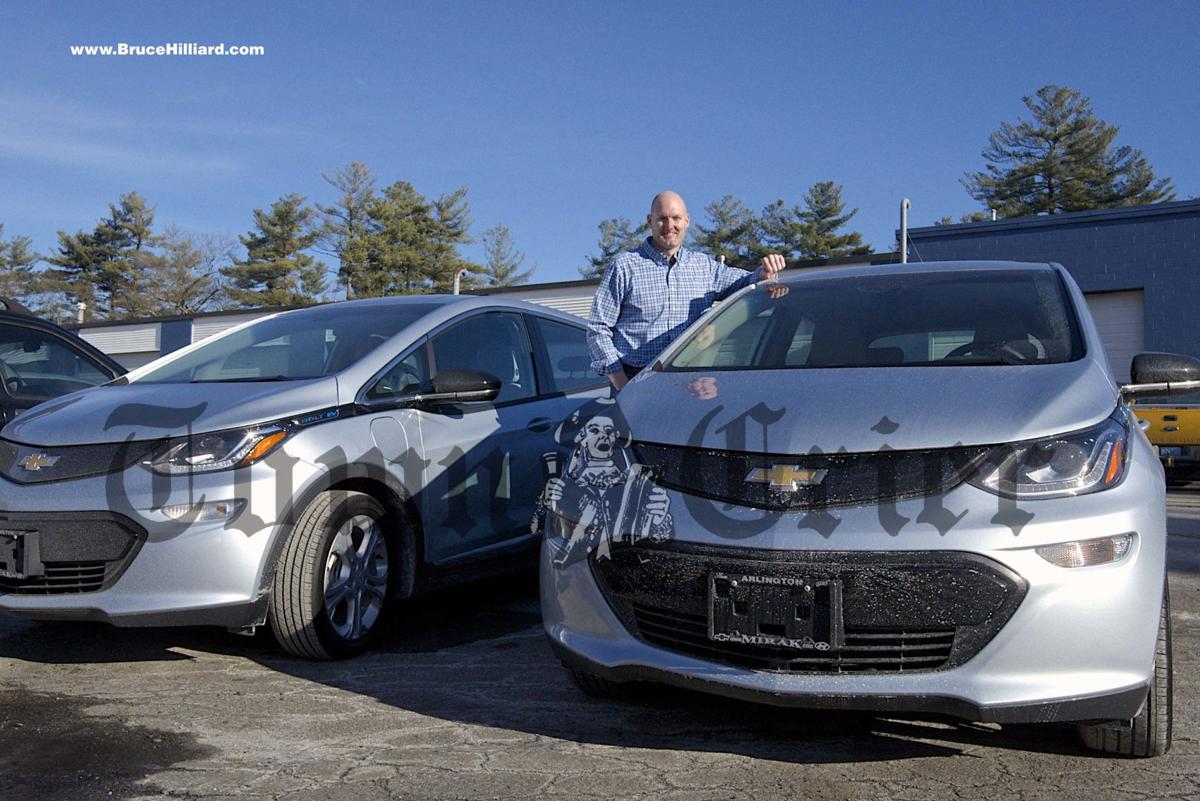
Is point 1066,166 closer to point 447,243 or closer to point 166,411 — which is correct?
point 447,243

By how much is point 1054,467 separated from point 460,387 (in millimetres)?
2479

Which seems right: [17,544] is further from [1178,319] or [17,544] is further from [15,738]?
[1178,319]

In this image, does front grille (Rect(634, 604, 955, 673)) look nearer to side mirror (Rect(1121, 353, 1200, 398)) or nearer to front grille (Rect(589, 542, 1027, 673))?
front grille (Rect(589, 542, 1027, 673))

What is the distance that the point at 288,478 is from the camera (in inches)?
154

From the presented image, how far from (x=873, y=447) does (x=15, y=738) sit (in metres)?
2.66

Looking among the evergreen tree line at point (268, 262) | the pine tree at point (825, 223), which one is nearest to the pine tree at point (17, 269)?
the evergreen tree line at point (268, 262)

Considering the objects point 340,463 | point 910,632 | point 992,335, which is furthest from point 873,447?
point 340,463

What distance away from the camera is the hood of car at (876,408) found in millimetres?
2814

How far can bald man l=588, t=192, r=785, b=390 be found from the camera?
5117 millimetres

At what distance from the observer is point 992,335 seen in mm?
Answer: 3699

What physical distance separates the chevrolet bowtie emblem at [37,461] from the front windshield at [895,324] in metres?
2.24

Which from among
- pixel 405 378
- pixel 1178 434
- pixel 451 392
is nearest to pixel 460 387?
pixel 451 392

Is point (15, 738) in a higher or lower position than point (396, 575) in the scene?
lower

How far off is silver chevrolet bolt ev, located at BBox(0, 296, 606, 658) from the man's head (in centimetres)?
90
